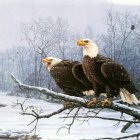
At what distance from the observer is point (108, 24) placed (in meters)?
12.3

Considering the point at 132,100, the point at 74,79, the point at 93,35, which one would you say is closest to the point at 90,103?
the point at 132,100

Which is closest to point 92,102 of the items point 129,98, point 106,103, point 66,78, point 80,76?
point 106,103

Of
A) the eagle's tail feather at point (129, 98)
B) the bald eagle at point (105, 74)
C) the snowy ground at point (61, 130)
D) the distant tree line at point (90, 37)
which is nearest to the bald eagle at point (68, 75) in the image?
the bald eagle at point (105, 74)

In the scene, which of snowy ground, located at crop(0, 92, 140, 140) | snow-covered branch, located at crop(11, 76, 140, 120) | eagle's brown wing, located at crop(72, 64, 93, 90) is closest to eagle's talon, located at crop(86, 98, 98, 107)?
snow-covered branch, located at crop(11, 76, 140, 120)

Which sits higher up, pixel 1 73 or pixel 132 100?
pixel 132 100

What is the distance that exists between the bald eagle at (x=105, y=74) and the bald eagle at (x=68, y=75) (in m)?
0.24

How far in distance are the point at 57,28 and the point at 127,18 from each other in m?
2.60

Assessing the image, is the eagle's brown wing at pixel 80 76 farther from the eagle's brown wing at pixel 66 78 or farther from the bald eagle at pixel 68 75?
the eagle's brown wing at pixel 66 78

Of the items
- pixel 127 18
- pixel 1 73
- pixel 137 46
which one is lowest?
pixel 1 73

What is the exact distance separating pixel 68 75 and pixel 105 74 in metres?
0.57

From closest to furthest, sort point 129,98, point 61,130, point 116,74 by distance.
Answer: point 129,98 → point 116,74 → point 61,130

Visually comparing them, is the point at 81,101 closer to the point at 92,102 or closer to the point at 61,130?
the point at 92,102

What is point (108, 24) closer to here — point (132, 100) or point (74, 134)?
point (74, 134)

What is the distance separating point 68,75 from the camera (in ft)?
11.2
